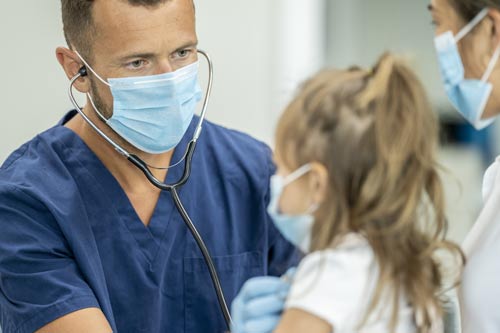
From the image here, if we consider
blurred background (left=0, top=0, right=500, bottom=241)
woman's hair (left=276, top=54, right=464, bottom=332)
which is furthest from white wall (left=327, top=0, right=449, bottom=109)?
woman's hair (left=276, top=54, right=464, bottom=332)

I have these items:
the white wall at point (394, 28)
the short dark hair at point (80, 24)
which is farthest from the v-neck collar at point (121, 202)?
the white wall at point (394, 28)

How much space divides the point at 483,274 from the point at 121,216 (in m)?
0.61

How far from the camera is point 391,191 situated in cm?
104

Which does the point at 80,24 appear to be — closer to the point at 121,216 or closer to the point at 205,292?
the point at 121,216

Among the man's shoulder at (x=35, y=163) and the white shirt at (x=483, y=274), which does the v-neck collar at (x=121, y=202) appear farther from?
the white shirt at (x=483, y=274)

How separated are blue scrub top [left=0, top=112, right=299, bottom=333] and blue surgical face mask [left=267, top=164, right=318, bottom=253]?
43cm

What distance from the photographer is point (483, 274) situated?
1.22m

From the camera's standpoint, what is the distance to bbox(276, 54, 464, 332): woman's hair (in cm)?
104

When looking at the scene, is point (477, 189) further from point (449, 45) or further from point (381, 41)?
point (449, 45)

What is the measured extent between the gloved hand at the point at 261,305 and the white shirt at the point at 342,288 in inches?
2.0

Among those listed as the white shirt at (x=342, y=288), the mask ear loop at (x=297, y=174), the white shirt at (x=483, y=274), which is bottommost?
the white shirt at (x=483, y=274)

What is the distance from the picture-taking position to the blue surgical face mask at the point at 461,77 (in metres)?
1.18

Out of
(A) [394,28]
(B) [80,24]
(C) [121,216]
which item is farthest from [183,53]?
(A) [394,28]

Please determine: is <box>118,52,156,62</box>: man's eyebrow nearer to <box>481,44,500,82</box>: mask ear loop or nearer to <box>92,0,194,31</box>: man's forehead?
<box>92,0,194,31</box>: man's forehead
